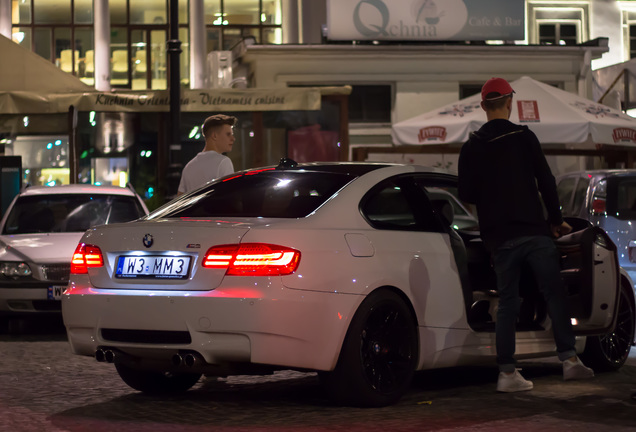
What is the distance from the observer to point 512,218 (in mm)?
8031

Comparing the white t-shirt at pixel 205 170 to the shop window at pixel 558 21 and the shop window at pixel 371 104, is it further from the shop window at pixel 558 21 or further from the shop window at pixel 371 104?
the shop window at pixel 558 21

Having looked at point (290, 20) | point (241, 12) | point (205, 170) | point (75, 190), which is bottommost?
point (75, 190)

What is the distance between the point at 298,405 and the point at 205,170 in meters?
3.39

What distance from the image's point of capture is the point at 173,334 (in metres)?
7.16

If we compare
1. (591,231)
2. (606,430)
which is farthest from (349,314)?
(591,231)

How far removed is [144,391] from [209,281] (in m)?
1.49

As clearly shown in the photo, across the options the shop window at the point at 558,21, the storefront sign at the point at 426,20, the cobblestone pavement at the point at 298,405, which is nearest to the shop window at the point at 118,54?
the shop window at the point at 558,21

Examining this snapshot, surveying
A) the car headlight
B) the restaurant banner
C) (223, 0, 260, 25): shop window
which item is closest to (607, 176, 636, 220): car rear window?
the car headlight

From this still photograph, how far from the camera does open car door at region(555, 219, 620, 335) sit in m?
8.56

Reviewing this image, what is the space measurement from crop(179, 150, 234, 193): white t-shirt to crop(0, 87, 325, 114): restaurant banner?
10.7 metres

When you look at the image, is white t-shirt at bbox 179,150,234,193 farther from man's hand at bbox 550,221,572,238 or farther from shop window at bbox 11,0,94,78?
shop window at bbox 11,0,94,78

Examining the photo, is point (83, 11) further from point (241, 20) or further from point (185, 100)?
point (185, 100)

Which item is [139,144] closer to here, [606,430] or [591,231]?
[591,231]

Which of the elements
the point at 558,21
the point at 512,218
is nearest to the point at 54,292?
the point at 512,218
